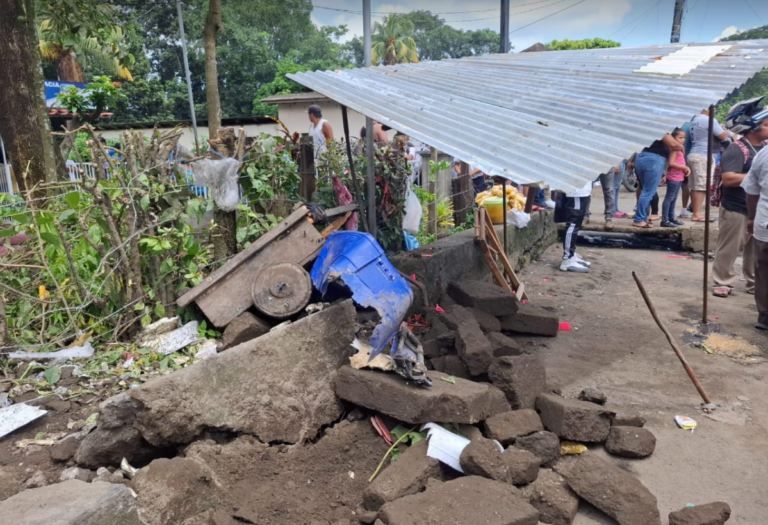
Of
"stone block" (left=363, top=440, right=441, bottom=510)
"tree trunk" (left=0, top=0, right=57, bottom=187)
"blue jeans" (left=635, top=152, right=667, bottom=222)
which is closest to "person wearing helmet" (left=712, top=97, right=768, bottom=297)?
"blue jeans" (left=635, top=152, right=667, bottom=222)

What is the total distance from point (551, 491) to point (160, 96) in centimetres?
2847

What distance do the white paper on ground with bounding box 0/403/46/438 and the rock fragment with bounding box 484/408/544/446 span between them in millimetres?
2386

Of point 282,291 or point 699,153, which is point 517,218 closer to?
point 699,153

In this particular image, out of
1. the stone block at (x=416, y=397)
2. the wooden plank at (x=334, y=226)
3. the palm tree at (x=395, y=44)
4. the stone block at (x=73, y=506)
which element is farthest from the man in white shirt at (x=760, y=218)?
the palm tree at (x=395, y=44)

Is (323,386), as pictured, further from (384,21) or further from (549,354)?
(384,21)

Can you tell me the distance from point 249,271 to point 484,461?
6.42 feet

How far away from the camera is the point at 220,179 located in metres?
3.82

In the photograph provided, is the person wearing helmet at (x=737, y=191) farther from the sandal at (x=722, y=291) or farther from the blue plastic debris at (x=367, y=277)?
the blue plastic debris at (x=367, y=277)

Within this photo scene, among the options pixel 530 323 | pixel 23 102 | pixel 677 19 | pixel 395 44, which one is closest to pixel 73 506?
pixel 530 323

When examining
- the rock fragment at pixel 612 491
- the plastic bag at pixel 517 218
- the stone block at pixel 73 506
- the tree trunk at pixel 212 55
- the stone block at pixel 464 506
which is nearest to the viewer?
the stone block at pixel 73 506

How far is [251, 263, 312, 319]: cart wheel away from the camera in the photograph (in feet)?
11.4

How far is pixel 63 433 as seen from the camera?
271cm

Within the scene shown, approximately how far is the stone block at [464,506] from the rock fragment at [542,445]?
48cm

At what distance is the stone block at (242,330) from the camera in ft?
10.9
